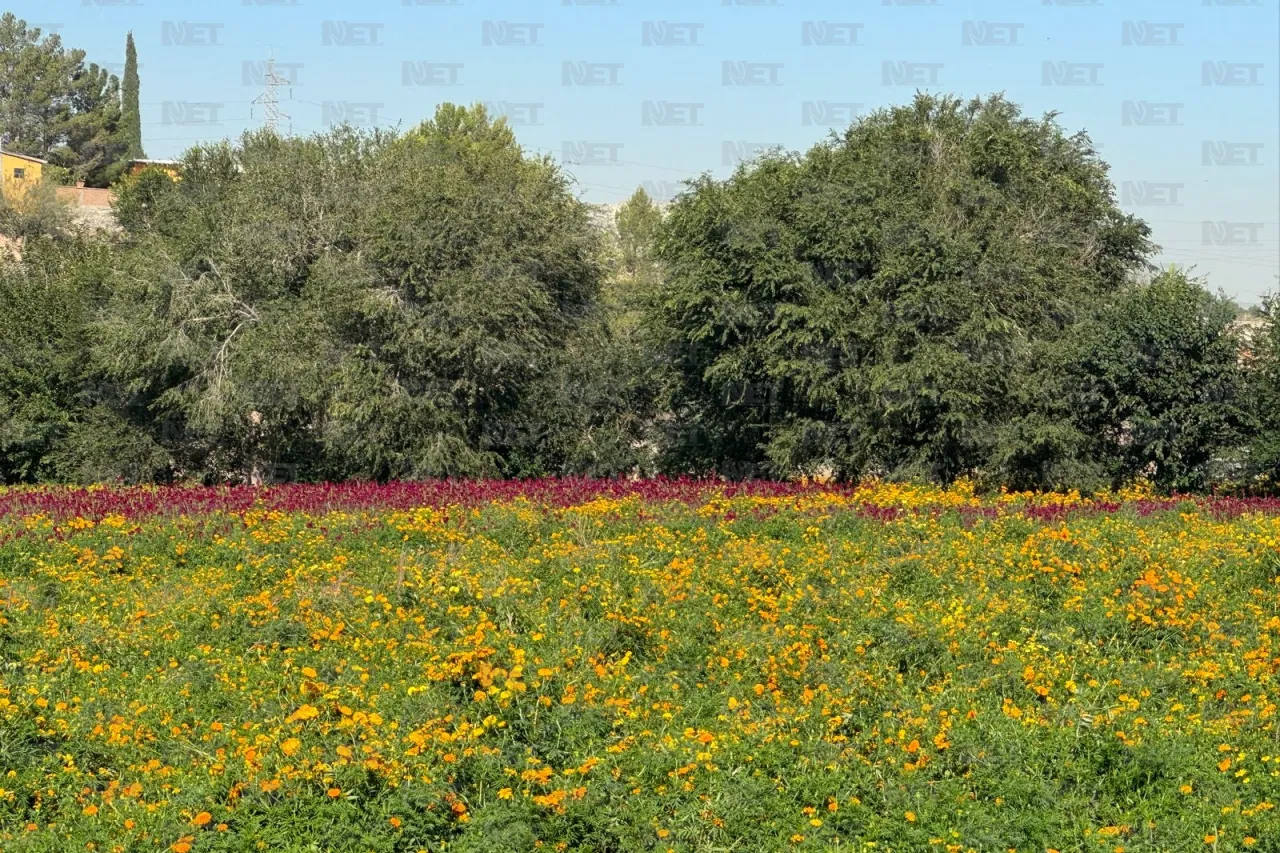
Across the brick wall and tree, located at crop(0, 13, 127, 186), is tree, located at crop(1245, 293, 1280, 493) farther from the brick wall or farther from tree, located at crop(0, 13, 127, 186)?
tree, located at crop(0, 13, 127, 186)

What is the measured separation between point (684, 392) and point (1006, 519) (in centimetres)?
1176

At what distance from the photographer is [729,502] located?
18.1 metres

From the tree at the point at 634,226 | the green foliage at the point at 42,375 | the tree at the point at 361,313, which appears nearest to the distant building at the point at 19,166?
the tree at the point at 634,226

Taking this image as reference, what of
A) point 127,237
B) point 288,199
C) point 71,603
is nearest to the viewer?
point 71,603

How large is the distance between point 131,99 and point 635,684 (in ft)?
290

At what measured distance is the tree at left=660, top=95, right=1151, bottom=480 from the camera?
76.1 ft

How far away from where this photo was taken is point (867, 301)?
2447 centimetres

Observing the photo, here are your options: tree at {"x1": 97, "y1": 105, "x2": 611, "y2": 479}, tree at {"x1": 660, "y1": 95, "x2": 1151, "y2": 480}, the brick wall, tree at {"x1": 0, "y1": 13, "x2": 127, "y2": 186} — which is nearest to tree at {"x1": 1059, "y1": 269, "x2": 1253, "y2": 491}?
tree at {"x1": 660, "y1": 95, "x2": 1151, "y2": 480}

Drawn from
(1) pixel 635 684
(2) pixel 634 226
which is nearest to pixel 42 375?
(1) pixel 635 684

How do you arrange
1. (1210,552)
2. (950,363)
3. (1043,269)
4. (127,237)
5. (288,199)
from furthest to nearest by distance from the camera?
(127,237), (288,199), (1043,269), (950,363), (1210,552)

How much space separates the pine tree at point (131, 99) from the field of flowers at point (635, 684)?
77441mm

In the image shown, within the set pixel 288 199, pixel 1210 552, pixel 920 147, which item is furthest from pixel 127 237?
pixel 1210 552

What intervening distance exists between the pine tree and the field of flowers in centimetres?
7744

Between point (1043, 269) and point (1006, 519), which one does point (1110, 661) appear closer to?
point (1006, 519)
